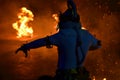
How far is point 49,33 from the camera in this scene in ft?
47.8

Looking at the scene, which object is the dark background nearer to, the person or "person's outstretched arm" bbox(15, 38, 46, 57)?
the person

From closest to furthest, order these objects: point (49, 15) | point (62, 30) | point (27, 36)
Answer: point (62, 30)
point (27, 36)
point (49, 15)

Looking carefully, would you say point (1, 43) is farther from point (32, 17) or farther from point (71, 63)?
point (71, 63)

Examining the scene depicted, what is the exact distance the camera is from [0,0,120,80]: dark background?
14008mm

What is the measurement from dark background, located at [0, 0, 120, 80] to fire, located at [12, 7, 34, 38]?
0.22m

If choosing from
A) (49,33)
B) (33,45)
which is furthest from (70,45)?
(49,33)

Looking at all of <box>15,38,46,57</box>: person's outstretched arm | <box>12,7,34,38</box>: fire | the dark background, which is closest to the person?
<box>15,38,46,57</box>: person's outstretched arm

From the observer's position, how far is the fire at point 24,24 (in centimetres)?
1376

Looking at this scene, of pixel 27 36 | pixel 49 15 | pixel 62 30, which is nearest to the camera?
pixel 62 30

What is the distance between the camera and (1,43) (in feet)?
46.8

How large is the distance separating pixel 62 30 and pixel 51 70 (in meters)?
9.49

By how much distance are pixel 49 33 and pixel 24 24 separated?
3.54 feet

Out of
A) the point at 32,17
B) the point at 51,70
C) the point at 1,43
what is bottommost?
the point at 51,70

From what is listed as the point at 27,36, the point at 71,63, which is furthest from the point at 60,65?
the point at 27,36
